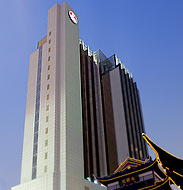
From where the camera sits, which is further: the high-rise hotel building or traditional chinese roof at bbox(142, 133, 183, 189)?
the high-rise hotel building

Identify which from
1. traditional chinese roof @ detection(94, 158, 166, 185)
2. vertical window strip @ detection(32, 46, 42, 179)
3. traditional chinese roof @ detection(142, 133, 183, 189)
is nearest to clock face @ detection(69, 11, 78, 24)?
vertical window strip @ detection(32, 46, 42, 179)

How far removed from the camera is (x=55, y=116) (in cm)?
4522

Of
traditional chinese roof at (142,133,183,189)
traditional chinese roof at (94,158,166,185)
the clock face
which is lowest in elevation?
traditional chinese roof at (142,133,183,189)

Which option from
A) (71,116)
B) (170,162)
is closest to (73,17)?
(71,116)

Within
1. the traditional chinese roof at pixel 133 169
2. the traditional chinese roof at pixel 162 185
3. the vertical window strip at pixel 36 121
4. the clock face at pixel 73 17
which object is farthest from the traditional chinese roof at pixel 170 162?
the clock face at pixel 73 17

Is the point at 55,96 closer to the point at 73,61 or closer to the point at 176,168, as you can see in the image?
the point at 73,61

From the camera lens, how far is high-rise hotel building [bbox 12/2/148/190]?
1649 inches

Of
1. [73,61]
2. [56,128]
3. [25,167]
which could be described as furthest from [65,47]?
[25,167]

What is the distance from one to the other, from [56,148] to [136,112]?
50.9 meters

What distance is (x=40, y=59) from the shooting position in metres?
57.2

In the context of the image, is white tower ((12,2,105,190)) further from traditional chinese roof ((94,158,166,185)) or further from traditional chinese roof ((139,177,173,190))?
traditional chinese roof ((139,177,173,190))

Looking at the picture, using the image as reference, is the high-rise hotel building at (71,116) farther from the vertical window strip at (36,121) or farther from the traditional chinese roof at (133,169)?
the traditional chinese roof at (133,169)

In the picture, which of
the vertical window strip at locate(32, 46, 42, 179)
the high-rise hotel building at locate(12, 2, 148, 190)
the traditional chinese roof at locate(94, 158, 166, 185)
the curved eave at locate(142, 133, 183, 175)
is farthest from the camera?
the vertical window strip at locate(32, 46, 42, 179)

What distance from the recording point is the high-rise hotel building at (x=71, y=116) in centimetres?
4188
